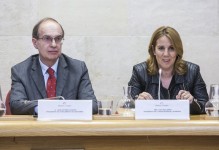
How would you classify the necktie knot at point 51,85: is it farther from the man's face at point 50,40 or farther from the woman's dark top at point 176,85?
the woman's dark top at point 176,85

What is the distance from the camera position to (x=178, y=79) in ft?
9.45

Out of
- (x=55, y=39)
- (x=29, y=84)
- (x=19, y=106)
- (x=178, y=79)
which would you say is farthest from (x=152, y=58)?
(x=19, y=106)

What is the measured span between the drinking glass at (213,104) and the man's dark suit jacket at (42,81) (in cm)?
83

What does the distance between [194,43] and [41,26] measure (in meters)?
1.90

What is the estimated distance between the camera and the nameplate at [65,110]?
5.40ft

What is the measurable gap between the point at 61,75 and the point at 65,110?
1.01 meters

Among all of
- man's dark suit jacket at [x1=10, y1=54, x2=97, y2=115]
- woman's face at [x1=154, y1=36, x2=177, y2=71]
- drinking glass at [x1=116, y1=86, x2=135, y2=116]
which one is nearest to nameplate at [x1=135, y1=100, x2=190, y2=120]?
drinking glass at [x1=116, y1=86, x2=135, y2=116]

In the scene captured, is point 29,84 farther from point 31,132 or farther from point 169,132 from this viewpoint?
point 169,132

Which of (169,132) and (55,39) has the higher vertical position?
(55,39)

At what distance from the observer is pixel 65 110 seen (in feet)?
5.42

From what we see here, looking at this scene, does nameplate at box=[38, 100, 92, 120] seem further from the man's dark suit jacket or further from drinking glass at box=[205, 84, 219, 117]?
the man's dark suit jacket

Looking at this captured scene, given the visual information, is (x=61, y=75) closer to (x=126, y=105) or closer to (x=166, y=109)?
(x=126, y=105)

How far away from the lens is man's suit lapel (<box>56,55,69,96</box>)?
8.43 feet

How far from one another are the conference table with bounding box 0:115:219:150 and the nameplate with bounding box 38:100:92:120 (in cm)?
5
